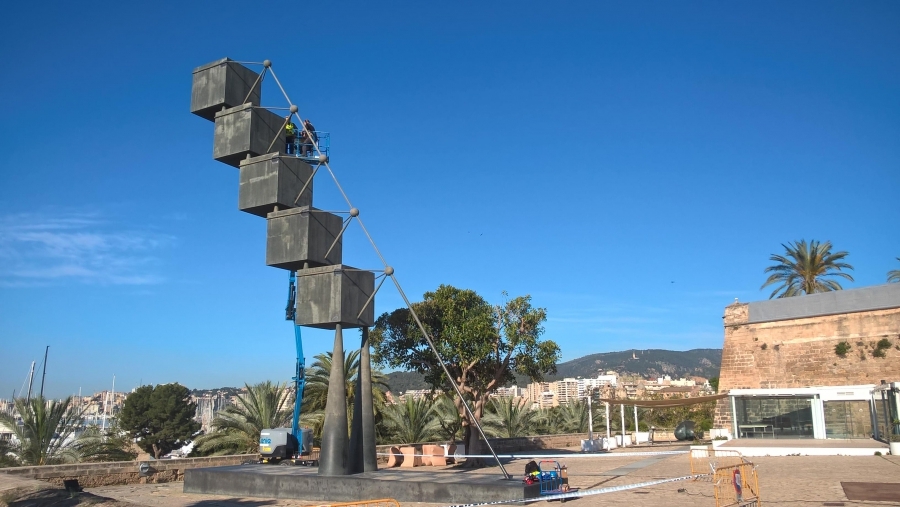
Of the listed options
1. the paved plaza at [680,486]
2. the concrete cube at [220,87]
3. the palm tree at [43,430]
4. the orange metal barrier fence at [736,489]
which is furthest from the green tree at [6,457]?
the orange metal barrier fence at [736,489]

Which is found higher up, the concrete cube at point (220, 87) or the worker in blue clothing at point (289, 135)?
the concrete cube at point (220, 87)

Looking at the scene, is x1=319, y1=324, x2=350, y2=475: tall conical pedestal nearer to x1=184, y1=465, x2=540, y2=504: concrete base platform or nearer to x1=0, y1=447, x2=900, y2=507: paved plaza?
x1=184, y1=465, x2=540, y2=504: concrete base platform

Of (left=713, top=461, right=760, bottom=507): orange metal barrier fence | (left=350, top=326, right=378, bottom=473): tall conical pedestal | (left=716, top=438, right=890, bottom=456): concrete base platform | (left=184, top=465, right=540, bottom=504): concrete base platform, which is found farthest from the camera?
(left=716, top=438, right=890, bottom=456): concrete base platform

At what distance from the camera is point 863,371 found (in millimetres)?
34750

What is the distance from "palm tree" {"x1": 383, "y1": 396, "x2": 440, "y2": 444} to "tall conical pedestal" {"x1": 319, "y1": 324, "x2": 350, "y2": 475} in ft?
48.1

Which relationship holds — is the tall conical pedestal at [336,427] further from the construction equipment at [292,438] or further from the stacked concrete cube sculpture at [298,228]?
the construction equipment at [292,438]

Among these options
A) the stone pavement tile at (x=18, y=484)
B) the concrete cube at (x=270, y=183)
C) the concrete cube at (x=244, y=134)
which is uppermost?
the concrete cube at (x=244, y=134)

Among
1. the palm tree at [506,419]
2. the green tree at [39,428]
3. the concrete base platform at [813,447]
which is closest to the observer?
the green tree at [39,428]

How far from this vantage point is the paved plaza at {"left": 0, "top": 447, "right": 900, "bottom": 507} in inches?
532

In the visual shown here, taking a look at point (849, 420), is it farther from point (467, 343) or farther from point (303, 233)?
point (303, 233)

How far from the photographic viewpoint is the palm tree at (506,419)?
38.2 meters

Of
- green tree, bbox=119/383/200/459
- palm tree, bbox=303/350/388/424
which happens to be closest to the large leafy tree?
palm tree, bbox=303/350/388/424

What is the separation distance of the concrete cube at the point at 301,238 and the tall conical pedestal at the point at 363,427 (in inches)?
112

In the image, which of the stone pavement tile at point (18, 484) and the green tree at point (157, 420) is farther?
the green tree at point (157, 420)
